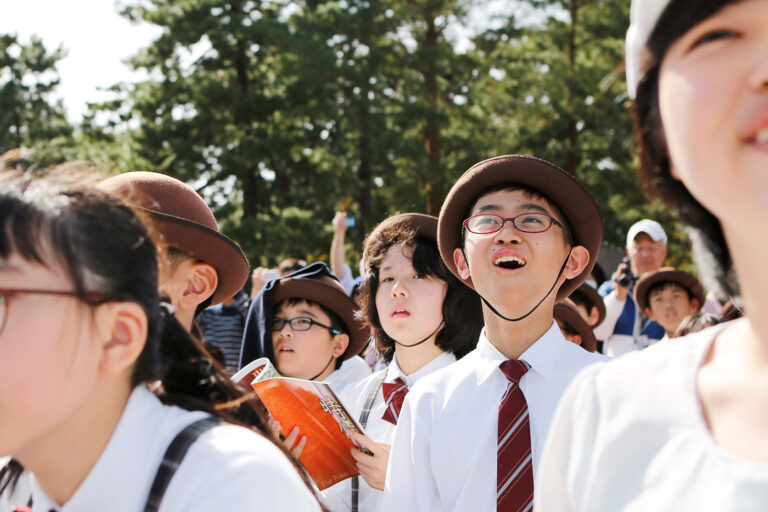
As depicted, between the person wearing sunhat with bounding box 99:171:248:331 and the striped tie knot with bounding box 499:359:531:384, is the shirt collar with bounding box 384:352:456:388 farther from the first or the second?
the person wearing sunhat with bounding box 99:171:248:331

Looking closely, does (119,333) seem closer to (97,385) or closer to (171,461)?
(97,385)

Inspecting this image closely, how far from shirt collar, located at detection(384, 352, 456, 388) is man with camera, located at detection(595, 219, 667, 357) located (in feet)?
11.2

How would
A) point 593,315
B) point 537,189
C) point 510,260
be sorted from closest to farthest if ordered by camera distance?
point 510,260 → point 537,189 → point 593,315

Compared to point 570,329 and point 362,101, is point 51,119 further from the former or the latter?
point 570,329

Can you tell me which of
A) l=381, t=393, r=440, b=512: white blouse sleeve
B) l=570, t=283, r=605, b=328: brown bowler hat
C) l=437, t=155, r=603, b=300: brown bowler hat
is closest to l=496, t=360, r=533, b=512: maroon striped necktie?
l=381, t=393, r=440, b=512: white blouse sleeve

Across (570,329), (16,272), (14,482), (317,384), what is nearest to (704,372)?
(16,272)

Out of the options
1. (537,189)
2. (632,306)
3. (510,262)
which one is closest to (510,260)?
(510,262)

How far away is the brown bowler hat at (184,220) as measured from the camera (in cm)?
263

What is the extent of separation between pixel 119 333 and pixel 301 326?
281 cm

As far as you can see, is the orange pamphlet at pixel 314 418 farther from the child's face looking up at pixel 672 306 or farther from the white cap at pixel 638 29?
the child's face looking up at pixel 672 306

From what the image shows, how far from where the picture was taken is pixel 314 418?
108 inches

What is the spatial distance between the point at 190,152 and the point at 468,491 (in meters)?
20.3

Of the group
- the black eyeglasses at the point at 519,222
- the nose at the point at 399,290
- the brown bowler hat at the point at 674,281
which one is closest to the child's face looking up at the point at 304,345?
the nose at the point at 399,290

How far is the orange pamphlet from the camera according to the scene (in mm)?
2621
